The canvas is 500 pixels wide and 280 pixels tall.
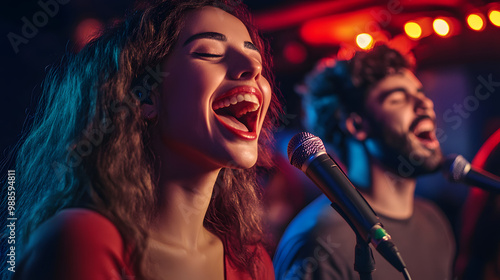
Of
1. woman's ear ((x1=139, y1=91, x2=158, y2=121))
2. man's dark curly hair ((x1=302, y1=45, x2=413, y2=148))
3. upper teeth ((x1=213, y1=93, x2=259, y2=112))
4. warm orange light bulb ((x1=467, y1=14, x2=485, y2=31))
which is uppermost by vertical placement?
upper teeth ((x1=213, y1=93, x2=259, y2=112))

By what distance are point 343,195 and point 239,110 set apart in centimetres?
41

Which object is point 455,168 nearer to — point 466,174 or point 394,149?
point 466,174

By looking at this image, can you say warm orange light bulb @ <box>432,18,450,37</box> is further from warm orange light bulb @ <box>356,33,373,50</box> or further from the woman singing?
the woman singing

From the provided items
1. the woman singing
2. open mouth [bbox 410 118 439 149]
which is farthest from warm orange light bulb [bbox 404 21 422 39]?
the woman singing

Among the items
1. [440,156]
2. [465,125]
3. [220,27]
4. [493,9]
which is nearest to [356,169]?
[440,156]

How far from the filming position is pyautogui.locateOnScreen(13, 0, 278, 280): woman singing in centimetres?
114

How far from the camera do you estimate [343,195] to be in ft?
3.51

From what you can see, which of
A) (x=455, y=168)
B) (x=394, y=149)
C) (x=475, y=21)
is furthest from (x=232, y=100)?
(x=475, y=21)

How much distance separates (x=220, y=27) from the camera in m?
1.29

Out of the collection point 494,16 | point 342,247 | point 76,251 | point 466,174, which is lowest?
point 342,247

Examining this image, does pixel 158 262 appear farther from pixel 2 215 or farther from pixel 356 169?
pixel 356 169

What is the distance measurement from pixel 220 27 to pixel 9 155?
0.83m

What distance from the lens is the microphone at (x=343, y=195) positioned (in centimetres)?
99

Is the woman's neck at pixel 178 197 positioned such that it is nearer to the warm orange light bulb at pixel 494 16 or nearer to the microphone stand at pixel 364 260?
the microphone stand at pixel 364 260
